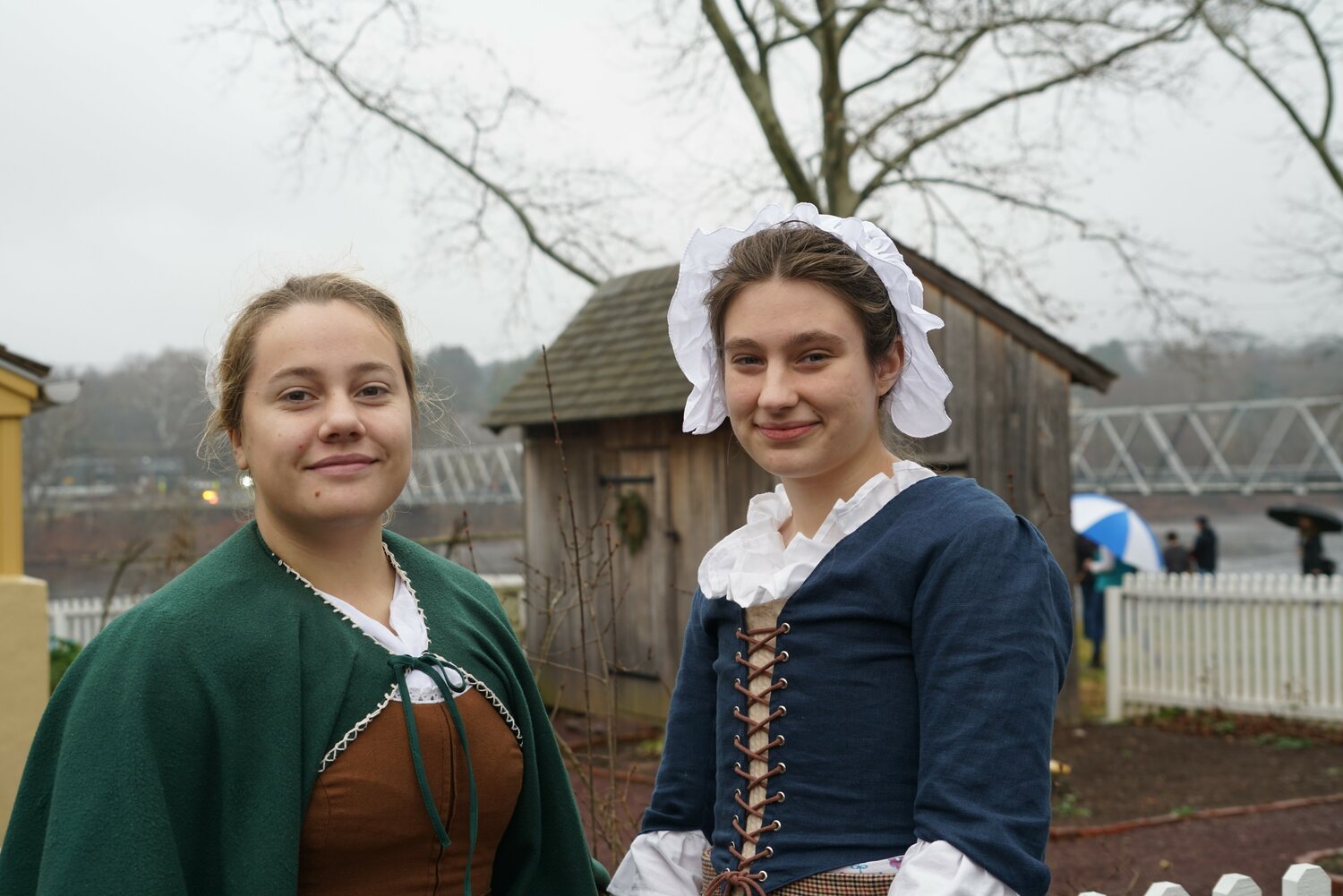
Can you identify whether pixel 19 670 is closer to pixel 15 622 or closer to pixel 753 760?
pixel 15 622

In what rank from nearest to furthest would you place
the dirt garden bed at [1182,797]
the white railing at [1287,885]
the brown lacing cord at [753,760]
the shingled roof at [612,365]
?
the brown lacing cord at [753,760], the white railing at [1287,885], the dirt garden bed at [1182,797], the shingled roof at [612,365]

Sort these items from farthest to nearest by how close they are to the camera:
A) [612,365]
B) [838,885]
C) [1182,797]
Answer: [612,365] → [1182,797] → [838,885]

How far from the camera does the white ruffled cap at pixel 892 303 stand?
2.01 m

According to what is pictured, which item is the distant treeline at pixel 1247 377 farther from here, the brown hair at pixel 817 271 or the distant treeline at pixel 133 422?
the brown hair at pixel 817 271

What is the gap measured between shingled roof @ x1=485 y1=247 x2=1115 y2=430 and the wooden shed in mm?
18

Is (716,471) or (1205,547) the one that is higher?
(716,471)

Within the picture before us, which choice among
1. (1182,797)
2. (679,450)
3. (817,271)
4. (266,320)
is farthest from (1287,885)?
(679,450)

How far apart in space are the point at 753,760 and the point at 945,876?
42cm

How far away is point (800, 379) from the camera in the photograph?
1.93 meters

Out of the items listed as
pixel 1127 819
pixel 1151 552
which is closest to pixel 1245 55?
pixel 1151 552

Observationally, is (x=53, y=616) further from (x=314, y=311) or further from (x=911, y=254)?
(x=314, y=311)

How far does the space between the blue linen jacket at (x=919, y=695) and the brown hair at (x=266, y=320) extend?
81 centimetres

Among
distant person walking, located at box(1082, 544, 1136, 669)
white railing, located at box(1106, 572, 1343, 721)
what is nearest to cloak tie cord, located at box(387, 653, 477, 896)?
white railing, located at box(1106, 572, 1343, 721)

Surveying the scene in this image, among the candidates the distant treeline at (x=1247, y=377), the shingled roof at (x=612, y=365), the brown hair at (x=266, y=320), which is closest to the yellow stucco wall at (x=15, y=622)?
the shingled roof at (x=612, y=365)
